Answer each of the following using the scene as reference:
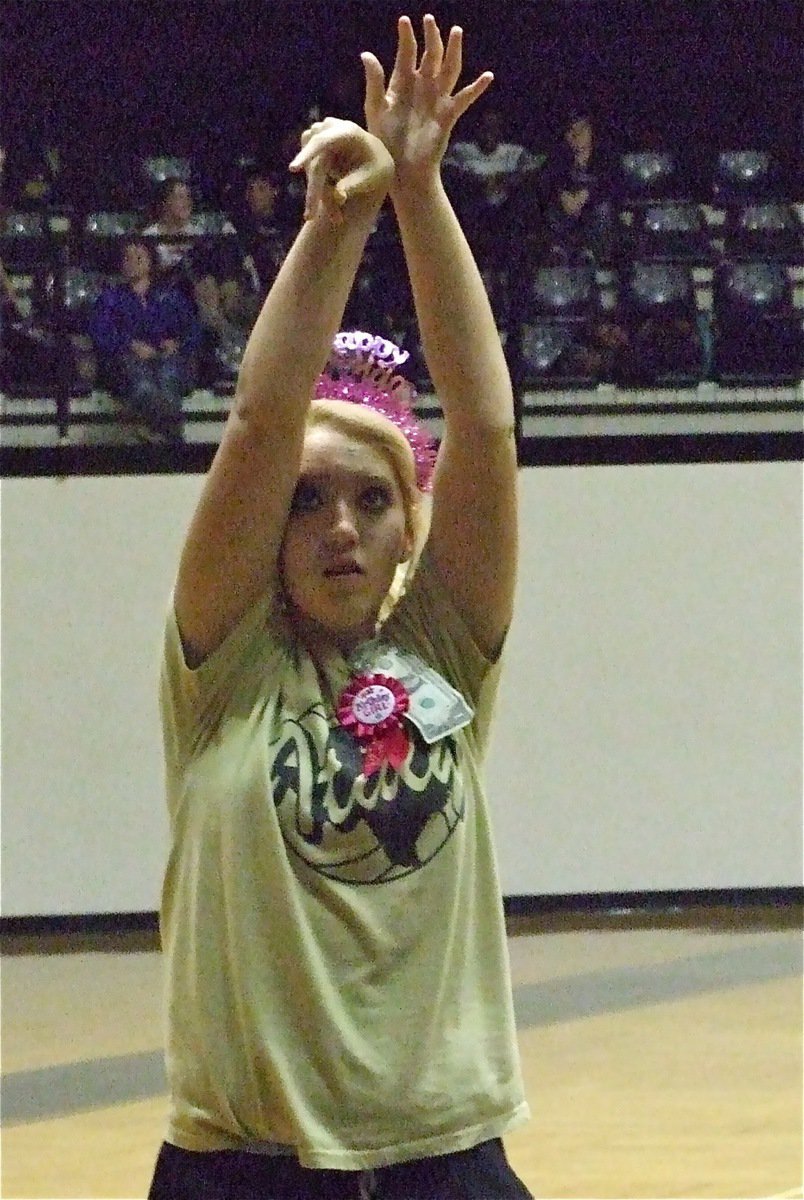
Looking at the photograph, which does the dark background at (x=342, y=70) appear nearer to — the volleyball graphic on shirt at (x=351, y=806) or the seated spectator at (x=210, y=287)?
the seated spectator at (x=210, y=287)

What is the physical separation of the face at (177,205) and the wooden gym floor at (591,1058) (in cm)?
304

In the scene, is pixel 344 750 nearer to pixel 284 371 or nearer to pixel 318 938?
pixel 318 938

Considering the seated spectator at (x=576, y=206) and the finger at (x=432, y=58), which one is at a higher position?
the seated spectator at (x=576, y=206)

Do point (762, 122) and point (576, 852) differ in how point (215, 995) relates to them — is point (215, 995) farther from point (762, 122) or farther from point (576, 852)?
point (762, 122)

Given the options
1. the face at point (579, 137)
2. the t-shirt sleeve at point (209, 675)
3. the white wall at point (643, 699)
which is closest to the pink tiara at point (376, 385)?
the t-shirt sleeve at point (209, 675)

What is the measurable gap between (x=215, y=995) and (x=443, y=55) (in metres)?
0.90

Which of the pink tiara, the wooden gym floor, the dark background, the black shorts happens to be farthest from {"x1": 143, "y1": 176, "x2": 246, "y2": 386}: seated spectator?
the black shorts

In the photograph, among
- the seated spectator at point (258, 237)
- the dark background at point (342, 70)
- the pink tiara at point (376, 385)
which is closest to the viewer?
the pink tiara at point (376, 385)

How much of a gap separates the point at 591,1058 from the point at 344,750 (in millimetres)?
3735

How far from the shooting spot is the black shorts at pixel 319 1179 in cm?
169

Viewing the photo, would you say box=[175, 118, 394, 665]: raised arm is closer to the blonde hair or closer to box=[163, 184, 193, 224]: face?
the blonde hair

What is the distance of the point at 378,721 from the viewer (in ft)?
5.75

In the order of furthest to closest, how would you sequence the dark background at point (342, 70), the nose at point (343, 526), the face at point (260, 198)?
the dark background at point (342, 70)
the face at point (260, 198)
the nose at point (343, 526)

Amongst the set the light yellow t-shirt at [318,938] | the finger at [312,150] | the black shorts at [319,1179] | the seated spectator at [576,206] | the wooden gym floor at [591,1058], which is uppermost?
the seated spectator at [576,206]
